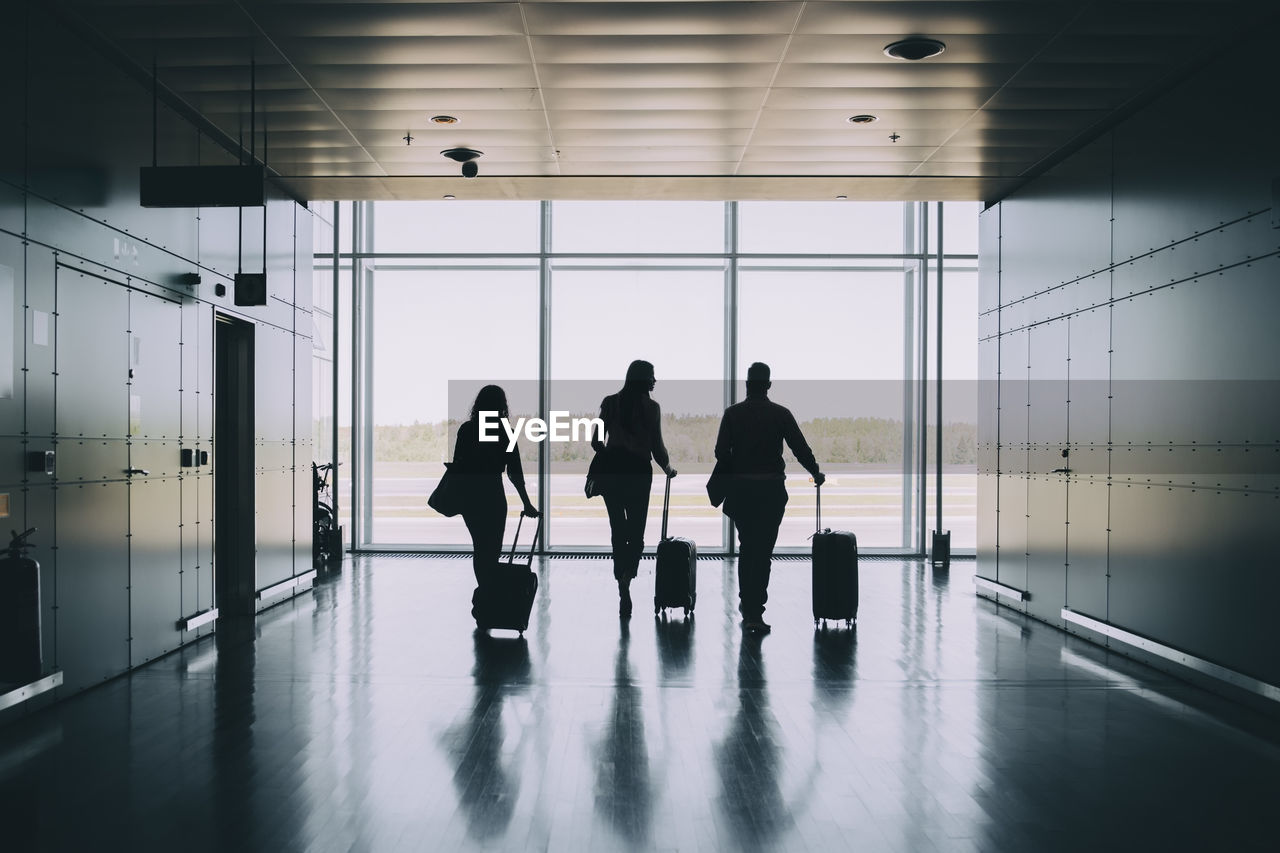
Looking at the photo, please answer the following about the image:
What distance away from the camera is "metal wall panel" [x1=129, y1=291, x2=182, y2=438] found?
17.0 ft

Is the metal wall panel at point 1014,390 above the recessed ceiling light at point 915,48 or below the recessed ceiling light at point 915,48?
below

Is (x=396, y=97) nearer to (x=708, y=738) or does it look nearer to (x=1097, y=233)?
(x=708, y=738)

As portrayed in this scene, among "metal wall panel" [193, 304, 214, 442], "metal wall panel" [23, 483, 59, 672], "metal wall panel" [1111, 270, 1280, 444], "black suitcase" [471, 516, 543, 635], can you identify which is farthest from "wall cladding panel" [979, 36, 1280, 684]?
"metal wall panel" [193, 304, 214, 442]

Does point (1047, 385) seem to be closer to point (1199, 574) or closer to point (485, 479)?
point (1199, 574)

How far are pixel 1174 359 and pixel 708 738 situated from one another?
3369 millimetres

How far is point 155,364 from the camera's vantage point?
542 centimetres

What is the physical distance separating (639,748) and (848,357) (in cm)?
739

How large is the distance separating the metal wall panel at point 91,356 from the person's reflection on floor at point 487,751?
2312mm

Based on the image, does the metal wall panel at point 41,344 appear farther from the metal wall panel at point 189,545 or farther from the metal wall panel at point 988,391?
the metal wall panel at point 988,391

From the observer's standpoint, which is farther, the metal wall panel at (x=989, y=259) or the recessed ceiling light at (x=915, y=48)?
the metal wall panel at (x=989, y=259)

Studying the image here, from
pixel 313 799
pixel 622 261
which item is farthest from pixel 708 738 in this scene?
pixel 622 261

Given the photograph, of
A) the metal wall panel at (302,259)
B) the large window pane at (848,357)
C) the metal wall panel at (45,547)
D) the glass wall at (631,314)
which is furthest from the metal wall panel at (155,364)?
the large window pane at (848,357)

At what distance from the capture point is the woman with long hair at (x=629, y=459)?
21.3ft

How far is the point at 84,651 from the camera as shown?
4645 mm
